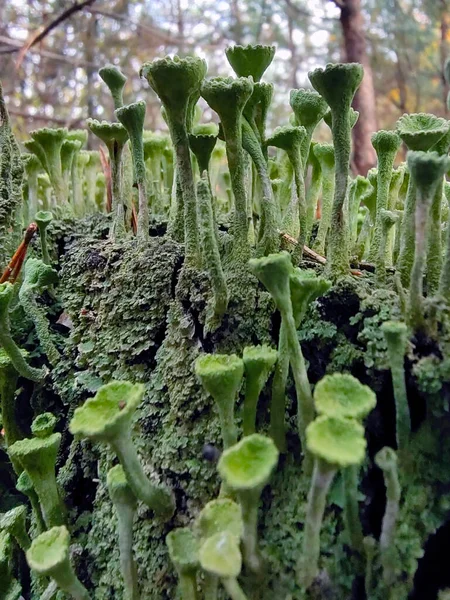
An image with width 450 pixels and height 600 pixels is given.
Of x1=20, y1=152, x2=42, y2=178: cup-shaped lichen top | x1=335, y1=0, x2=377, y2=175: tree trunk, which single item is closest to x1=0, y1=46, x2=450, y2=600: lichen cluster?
x1=20, y1=152, x2=42, y2=178: cup-shaped lichen top

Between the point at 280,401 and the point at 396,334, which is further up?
the point at 396,334

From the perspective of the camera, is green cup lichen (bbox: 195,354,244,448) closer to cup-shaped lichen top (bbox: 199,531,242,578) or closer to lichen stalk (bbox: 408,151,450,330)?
cup-shaped lichen top (bbox: 199,531,242,578)

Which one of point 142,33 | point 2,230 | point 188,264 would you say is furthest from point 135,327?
point 142,33

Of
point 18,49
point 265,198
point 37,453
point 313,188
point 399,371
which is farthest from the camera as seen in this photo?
point 18,49

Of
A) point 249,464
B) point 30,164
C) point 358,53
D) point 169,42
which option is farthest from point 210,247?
point 169,42

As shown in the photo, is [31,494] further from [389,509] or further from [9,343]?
[389,509]

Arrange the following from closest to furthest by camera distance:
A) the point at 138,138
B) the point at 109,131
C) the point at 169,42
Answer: the point at 138,138
the point at 109,131
the point at 169,42

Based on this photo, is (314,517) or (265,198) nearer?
(314,517)
